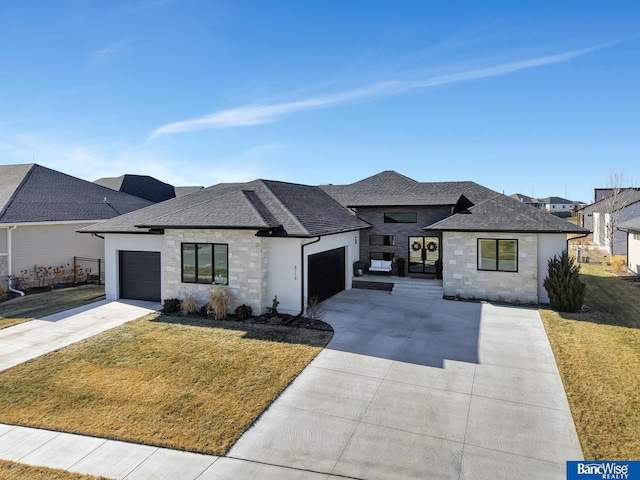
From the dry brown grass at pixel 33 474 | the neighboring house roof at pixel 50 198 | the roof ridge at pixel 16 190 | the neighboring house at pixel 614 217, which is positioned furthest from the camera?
the neighboring house at pixel 614 217

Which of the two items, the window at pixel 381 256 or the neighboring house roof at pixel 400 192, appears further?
the window at pixel 381 256

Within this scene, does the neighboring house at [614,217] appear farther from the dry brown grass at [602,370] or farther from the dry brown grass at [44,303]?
the dry brown grass at [44,303]

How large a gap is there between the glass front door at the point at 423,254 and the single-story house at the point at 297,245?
2.2 inches

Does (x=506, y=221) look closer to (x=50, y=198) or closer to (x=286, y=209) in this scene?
(x=286, y=209)

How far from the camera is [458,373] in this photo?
29.4ft

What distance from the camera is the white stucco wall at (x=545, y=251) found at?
51.3 feet

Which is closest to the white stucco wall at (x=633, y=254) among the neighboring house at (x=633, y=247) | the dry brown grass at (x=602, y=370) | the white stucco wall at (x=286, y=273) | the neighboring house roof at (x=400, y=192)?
the neighboring house at (x=633, y=247)

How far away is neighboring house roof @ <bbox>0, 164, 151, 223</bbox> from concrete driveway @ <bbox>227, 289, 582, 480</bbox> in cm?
1762

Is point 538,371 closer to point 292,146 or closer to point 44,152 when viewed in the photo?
point 292,146

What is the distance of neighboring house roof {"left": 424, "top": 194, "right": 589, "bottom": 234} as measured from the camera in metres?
15.6

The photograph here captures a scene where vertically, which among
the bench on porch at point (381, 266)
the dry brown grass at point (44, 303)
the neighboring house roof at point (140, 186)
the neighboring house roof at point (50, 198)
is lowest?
the dry brown grass at point (44, 303)

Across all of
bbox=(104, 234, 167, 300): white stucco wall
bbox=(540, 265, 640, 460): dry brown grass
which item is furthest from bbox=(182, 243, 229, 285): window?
bbox=(540, 265, 640, 460): dry brown grass

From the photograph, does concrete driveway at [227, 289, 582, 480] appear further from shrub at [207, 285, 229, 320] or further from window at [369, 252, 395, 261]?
window at [369, 252, 395, 261]

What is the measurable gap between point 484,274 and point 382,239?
6.58 metres
